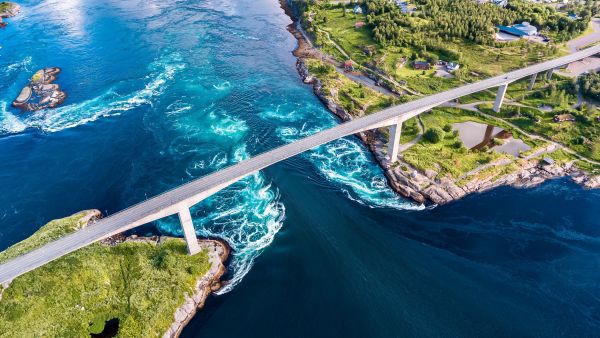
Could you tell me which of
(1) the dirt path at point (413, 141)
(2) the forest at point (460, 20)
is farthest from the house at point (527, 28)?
(1) the dirt path at point (413, 141)

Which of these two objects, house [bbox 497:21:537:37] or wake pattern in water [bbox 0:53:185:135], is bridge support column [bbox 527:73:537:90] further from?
wake pattern in water [bbox 0:53:185:135]

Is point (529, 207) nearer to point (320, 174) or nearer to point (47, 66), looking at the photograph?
point (320, 174)

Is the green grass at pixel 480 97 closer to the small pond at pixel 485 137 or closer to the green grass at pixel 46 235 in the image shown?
the small pond at pixel 485 137

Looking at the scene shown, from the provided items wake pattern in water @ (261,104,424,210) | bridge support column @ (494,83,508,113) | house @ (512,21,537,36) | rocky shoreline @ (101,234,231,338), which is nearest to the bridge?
rocky shoreline @ (101,234,231,338)

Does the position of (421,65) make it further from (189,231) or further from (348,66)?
(189,231)

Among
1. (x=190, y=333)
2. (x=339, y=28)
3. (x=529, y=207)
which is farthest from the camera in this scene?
(x=339, y=28)

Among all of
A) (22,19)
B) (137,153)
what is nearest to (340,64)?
(137,153)
